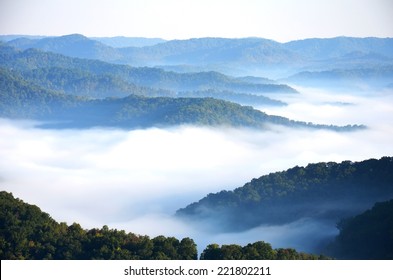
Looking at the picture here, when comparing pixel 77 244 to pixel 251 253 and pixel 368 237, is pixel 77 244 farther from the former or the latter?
pixel 368 237

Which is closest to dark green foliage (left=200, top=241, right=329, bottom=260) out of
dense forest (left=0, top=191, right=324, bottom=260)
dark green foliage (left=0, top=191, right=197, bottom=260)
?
dense forest (left=0, top=191, right=324, bottom=260)

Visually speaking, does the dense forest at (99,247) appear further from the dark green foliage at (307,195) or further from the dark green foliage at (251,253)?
the dark green foliage at (307,195)

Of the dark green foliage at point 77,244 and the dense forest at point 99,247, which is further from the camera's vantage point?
the dark green foliage at point 77,244

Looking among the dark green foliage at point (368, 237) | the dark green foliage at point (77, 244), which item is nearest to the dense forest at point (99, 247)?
the dark green foliage at point (77, 244)

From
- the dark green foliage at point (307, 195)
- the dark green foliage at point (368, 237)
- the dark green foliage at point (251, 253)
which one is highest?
the dark green foliage at point (307, 195)

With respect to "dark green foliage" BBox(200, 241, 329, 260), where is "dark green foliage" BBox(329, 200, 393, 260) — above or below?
above

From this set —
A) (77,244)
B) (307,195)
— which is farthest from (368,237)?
(307,195)

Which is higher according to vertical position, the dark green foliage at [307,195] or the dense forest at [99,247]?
the dark green foliage at [307,195]

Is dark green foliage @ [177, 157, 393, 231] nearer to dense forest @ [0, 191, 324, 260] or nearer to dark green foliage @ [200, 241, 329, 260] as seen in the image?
dark green foliage @ [200, 241, 329, 260]

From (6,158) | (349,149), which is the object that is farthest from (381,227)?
(6,158)
